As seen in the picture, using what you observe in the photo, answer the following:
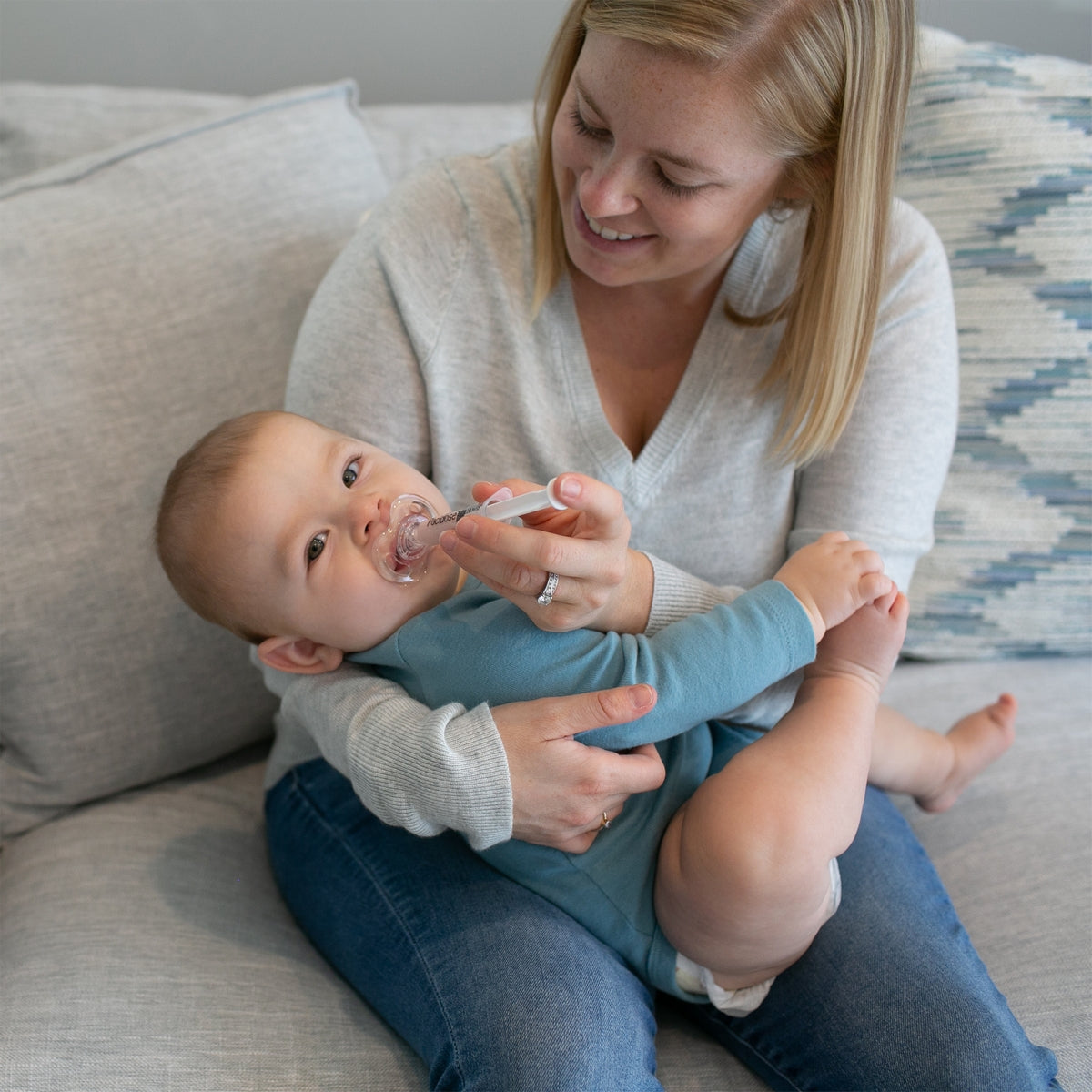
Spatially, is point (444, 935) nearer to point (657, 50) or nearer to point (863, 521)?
point (863, 521)

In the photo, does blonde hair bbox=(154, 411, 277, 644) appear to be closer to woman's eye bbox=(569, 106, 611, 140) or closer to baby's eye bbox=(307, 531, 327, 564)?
baby's eye bbox=(307, 531, 327, 564)

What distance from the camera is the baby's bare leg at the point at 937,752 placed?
1301 millimetres

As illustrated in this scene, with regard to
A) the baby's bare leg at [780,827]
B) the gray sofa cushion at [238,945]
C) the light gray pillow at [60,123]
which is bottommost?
the gray sofa cushion at [238,945]

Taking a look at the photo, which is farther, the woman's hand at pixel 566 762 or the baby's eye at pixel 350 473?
the baby's eye at pixel 350 473

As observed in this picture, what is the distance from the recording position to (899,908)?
1.12 meters

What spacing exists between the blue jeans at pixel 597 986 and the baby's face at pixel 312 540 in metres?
0.29

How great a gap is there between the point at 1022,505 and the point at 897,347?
46cm

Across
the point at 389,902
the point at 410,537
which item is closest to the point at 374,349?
the point at 410,537

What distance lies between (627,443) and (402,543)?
371 millimetres

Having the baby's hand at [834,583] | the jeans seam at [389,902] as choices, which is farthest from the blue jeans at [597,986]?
the baby's hand at [834,583]

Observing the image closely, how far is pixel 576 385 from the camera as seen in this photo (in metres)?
1.23

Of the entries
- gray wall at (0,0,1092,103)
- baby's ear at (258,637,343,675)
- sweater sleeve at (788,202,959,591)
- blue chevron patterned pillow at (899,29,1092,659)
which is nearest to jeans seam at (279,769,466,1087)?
baby's ear at (258,637,343,675)

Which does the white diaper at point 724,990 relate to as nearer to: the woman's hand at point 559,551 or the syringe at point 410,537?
the woman's hand at point 559,551

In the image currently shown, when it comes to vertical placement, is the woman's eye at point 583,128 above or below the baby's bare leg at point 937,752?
above
